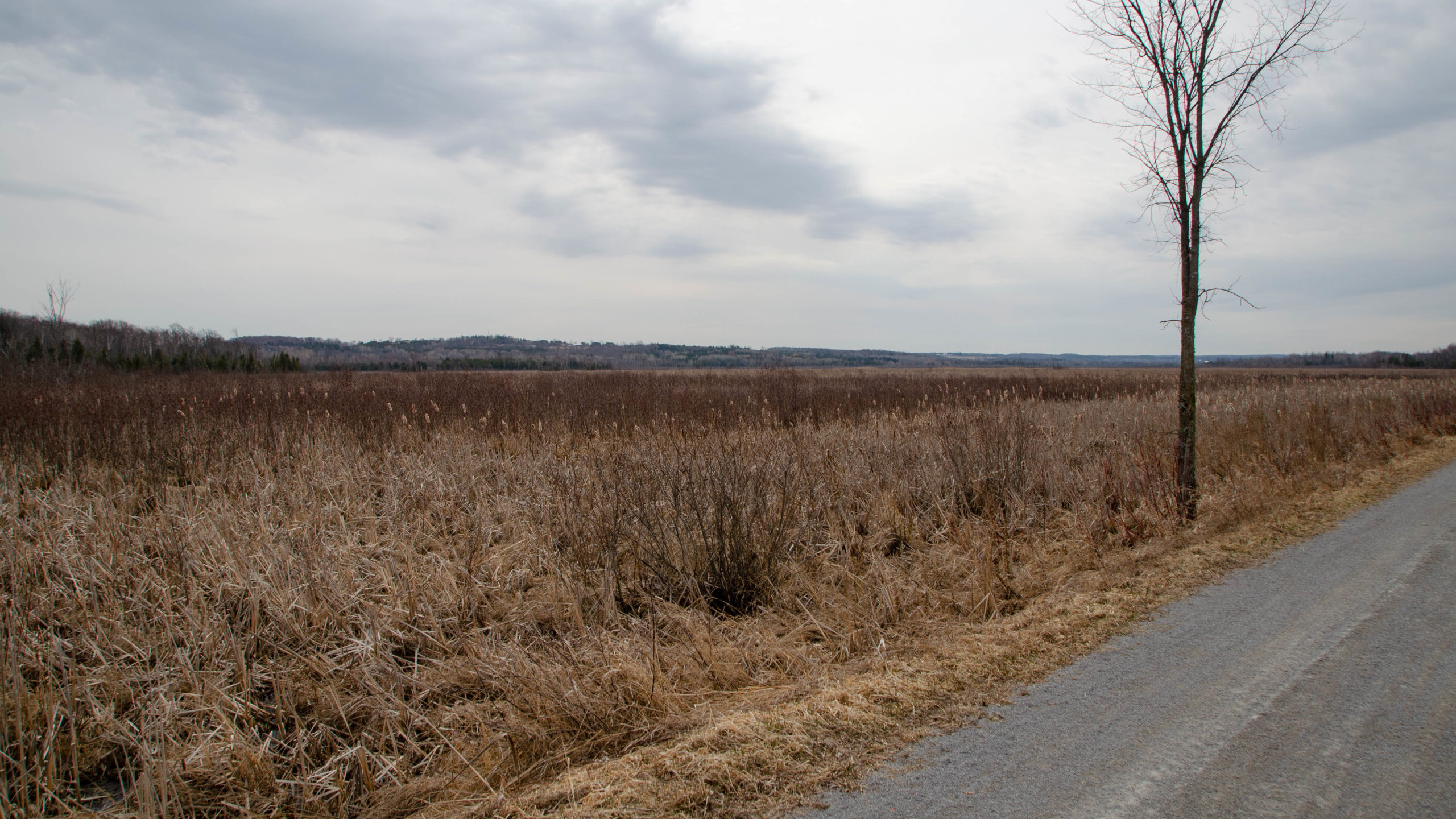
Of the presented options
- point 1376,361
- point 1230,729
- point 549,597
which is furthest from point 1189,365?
point 1376,361

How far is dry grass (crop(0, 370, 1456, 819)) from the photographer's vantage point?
3189 mm

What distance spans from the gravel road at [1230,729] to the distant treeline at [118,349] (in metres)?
31.6

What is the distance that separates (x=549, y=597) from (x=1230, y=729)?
446cm

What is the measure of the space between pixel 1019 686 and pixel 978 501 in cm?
497

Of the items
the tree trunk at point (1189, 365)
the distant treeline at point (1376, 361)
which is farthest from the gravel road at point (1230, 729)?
the distant treeline at point (1376, 361)

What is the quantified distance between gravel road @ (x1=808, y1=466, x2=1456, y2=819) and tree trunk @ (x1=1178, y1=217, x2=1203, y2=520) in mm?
2512

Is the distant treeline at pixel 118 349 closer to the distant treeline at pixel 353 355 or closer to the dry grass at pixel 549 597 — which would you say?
the distant treeline at pixel 353 355

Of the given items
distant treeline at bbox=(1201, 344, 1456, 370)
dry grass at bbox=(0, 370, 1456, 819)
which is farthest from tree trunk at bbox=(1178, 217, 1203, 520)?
distant treeline at bbox=(1201, 344, 1456, 370)

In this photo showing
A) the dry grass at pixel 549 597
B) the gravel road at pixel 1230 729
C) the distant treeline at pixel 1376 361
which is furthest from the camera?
the distant treeline at pixel 1376 361

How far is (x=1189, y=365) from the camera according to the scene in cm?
703

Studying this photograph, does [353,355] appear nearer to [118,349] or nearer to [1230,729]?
[118,349]

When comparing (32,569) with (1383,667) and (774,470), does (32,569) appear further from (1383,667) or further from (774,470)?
(1383,667)

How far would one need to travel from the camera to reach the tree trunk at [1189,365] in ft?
23.1

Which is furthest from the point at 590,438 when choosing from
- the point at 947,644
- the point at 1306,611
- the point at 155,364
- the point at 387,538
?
the point at 155,364
